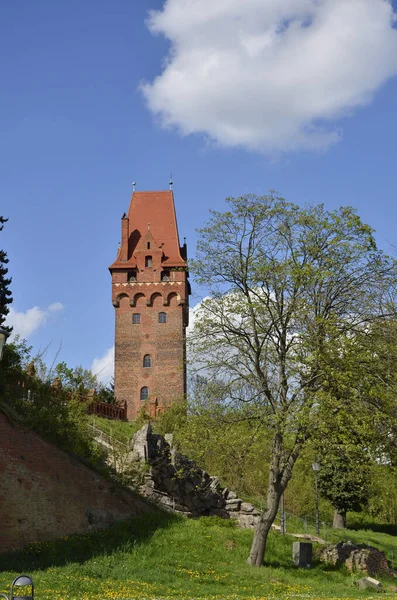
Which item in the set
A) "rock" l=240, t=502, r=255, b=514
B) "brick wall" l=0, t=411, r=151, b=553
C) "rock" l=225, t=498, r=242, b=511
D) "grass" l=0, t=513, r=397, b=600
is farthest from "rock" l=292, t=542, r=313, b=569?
"rock" l=225, t=498, r=242, b=511

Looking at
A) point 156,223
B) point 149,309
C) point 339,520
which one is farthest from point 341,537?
point 156,223

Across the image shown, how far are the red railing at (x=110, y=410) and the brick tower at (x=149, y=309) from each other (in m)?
0.94

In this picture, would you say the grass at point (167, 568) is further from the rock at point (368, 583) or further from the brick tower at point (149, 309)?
the brick tower at point (149, 309)

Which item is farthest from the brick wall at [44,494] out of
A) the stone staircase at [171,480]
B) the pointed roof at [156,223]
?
the pointed roof at [156,223]

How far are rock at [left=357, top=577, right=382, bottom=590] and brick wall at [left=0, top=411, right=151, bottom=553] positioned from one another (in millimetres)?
7224

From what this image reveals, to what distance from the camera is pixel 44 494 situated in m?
18.9

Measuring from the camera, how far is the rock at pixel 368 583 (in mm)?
19016

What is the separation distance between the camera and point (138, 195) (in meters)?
57.9

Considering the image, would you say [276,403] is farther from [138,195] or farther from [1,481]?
[138,195]

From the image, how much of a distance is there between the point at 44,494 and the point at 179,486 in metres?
7.36

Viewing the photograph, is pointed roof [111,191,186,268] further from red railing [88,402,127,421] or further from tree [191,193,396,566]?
tree [191,193,396,566]

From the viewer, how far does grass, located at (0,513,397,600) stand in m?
14.6

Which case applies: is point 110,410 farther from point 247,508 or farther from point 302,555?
point 302,555

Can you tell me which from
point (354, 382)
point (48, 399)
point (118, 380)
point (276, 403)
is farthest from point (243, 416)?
point (118, 380)
